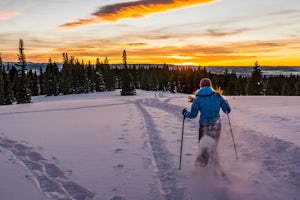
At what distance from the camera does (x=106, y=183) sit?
693 cm

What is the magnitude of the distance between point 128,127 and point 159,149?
5.16m

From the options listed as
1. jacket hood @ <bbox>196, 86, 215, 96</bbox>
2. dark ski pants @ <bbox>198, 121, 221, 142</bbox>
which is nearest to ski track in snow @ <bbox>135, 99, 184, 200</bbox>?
dark ski pants @ <bbox>198, 121, 221, 142</bbox>

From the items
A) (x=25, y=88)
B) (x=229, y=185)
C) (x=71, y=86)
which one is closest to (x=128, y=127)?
(x=229, y=185)

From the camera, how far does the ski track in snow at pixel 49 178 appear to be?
6223mm

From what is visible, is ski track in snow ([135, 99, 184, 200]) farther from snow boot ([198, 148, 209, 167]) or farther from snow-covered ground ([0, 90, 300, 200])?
snow boot ([198, 148, 209, 167])

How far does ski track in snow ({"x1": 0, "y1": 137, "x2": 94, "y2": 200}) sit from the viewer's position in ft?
20.4

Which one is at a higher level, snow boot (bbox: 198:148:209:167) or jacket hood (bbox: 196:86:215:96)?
jacket hood (bbox: 196:86:215:96)

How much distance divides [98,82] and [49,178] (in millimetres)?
103305

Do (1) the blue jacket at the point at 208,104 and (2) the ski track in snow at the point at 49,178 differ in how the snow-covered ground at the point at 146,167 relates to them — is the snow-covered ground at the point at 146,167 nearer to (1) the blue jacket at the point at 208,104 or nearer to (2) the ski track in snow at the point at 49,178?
(2) the ski track in snow at the point at 49,178

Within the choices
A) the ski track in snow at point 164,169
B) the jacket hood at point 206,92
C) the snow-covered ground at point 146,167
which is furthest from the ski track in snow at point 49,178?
the jacket hood at point 206,92

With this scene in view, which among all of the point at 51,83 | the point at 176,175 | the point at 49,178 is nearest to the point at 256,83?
the point at 176,175

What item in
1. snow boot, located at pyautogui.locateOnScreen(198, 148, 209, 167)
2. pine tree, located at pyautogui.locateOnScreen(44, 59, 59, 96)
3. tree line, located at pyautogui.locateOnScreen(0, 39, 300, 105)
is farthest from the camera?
pine tree, located at pyautogui.locateOnScreen(44, 59, 59, 96)

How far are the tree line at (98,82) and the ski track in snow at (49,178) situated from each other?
55880 millimetres

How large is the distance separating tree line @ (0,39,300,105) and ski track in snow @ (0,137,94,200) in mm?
55880
